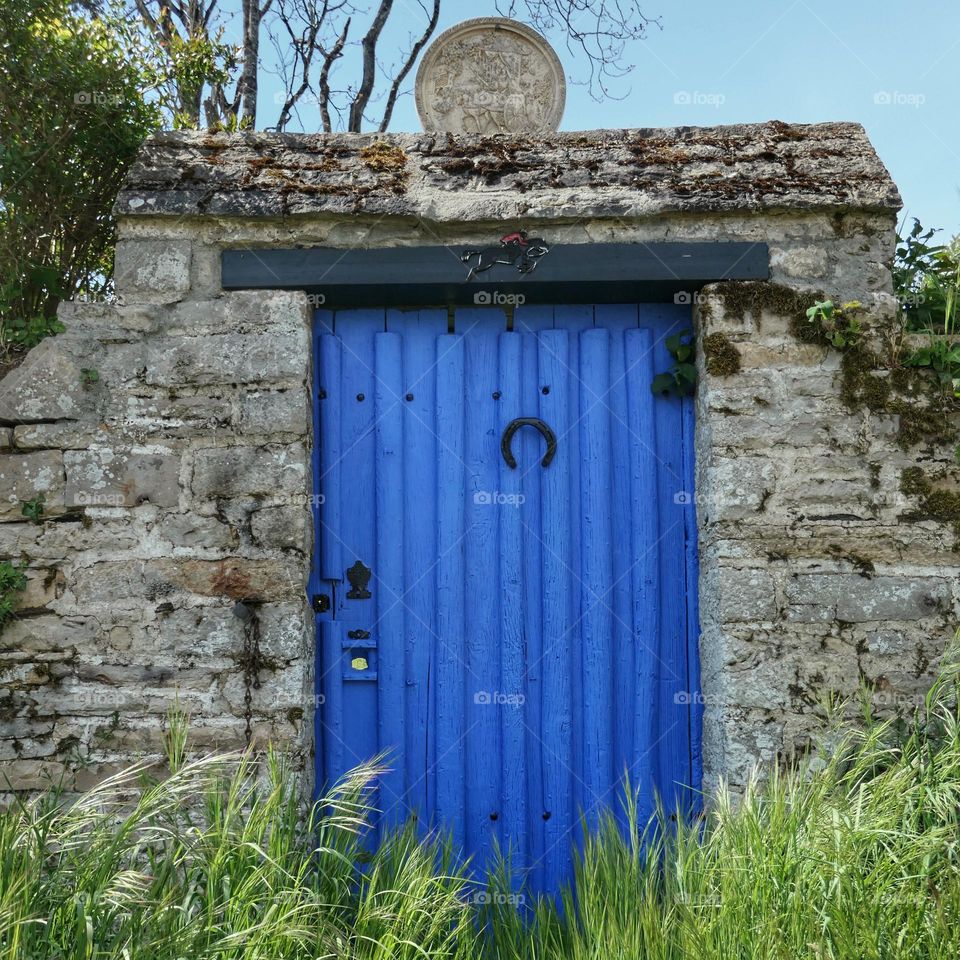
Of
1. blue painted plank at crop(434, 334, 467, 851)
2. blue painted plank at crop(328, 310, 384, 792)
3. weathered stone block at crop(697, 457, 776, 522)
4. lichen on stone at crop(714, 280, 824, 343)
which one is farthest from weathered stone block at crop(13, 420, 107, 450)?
lichen on stone at crop(714, 280, 824, 343)

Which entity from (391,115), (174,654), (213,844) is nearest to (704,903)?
(213,844)

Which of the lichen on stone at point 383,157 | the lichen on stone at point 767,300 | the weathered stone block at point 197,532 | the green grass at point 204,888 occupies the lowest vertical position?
the green grass at point 204,888

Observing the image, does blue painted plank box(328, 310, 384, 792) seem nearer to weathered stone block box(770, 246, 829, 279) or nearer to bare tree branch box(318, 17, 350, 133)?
weathered stone block box(770, 246, 829, 279)

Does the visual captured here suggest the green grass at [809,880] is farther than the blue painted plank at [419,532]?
No

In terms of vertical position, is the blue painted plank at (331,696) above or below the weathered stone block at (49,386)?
below

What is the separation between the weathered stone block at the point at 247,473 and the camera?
133 inches

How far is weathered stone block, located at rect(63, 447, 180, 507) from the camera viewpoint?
3373 mm

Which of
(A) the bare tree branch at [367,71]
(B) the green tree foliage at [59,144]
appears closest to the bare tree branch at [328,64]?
(A) the bare tree branch at [367,71]

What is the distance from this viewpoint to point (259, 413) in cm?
341

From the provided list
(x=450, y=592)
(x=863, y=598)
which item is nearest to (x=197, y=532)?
(x=450, y=592)

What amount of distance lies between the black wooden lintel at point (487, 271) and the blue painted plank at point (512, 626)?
332 mm

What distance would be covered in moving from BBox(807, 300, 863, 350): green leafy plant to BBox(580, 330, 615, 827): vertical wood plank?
2.48 ft

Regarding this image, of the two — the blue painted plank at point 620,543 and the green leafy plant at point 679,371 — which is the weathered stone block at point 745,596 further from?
the green leafy plant at point 679,371

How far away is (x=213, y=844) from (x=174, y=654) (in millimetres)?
764
